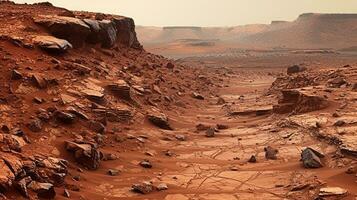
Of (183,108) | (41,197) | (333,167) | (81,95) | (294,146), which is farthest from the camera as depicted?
(183,108)

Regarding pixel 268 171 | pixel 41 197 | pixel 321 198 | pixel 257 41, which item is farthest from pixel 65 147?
pixel 257 41

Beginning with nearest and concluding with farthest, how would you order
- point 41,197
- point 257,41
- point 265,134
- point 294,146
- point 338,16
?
point 41,197 → point 294,146 → point 265,134 → point 338,16 → point 257,41

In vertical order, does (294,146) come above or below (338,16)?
below

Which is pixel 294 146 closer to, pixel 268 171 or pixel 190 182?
pixel 268 171

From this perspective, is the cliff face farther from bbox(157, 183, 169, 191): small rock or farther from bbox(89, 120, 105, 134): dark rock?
bbox(157, 183, 169, 191): small rock

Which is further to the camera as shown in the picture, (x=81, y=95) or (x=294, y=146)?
(x=81, y=95)

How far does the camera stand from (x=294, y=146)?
420 inches

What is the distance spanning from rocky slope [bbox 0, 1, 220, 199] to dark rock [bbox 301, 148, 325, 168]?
4057 millimetres

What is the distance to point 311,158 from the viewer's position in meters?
8.87

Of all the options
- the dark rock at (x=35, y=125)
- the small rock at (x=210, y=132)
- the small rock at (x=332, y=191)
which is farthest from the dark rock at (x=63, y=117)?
the small rock at (x=332, y=191)

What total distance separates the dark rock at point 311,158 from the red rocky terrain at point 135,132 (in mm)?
23

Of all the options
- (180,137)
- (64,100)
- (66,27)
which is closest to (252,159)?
(180,137)

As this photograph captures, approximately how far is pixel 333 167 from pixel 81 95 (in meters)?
6.66

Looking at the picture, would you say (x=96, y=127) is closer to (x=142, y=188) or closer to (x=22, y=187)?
(x=142, y=188)
